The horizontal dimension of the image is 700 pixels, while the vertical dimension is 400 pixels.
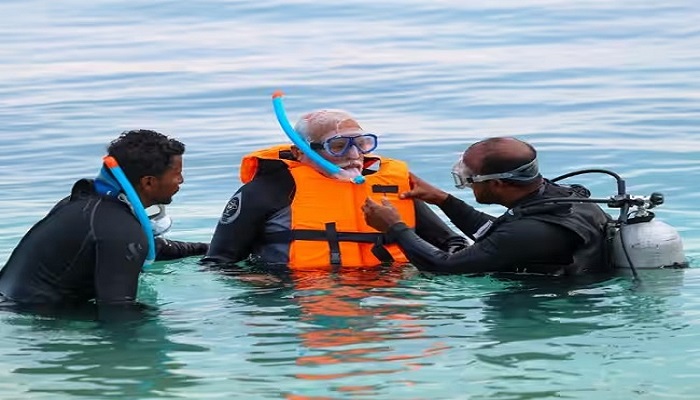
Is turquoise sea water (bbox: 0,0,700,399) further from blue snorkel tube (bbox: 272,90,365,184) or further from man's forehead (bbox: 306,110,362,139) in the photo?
man's forehead (bbox: 306,110,362,139)

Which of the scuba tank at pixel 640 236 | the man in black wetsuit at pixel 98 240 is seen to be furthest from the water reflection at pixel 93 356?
the scuba tank at pixel 640 236

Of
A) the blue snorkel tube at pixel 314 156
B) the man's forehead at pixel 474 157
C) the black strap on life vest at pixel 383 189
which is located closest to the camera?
the man's forehead at pixel 474 157

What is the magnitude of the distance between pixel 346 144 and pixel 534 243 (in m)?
1.03

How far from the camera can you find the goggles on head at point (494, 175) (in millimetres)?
6883

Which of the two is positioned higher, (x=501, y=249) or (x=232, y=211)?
(x=232, y=211)

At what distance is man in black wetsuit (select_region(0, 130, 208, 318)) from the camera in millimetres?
6066

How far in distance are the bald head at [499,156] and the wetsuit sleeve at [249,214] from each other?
3.03 feet

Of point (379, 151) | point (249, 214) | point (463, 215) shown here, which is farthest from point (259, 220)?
point (379, 151)

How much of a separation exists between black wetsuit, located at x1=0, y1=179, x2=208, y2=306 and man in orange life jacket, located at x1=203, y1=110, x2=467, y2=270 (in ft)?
3.62

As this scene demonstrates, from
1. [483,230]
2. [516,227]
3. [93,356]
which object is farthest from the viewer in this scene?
[483,230]

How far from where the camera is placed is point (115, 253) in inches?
238

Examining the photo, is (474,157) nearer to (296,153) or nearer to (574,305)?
(574,305)

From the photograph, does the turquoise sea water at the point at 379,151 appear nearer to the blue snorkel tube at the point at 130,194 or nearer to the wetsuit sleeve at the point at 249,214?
the wetsuit sleeve at the point at 249,214

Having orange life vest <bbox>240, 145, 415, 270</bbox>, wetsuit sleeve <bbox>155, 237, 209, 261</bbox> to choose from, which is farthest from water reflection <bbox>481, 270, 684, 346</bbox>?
wetsuit sleeve <bbox>155, 237, 209, 261</bbox>
